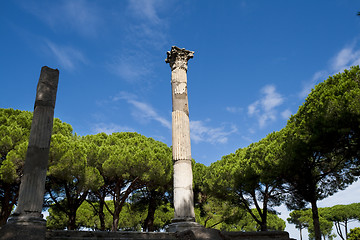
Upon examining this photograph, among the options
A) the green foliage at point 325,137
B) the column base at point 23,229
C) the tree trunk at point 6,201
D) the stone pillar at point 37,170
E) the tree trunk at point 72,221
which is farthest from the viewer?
the tree trunk at point 72,221

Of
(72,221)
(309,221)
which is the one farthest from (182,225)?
(309,221)

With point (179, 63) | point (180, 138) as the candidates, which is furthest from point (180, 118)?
point (179, 63)

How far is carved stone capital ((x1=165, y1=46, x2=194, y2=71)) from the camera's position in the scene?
36.1ft

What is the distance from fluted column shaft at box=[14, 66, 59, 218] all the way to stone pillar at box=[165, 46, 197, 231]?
3.96m

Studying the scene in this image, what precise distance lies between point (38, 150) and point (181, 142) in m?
4.42

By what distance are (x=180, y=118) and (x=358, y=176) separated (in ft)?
38.4

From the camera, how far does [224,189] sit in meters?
19.7

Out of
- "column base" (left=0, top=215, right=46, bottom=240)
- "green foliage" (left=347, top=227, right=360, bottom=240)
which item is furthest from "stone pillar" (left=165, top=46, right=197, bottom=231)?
"green foliage" (left=347, top=227, right=360, bottom=240)

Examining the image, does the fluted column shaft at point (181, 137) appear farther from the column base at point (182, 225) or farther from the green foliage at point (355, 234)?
the green foliage at point (355, 234)

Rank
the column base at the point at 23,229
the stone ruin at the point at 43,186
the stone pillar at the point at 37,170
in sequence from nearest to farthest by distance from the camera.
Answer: the column base at the point at 23,229, the stone pillar at the point at 37,170, the stone ruin at the point at 43,186

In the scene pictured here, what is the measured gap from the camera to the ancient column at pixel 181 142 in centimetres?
875

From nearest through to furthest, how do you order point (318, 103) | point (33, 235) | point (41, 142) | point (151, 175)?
point (33, 235), point (41, 142), point (318, 103), point (151, 175)

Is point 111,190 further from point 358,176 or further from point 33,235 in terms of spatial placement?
point 358,176

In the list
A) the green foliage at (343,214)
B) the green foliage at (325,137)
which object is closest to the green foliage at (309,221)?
the green foliage at (343,214)
